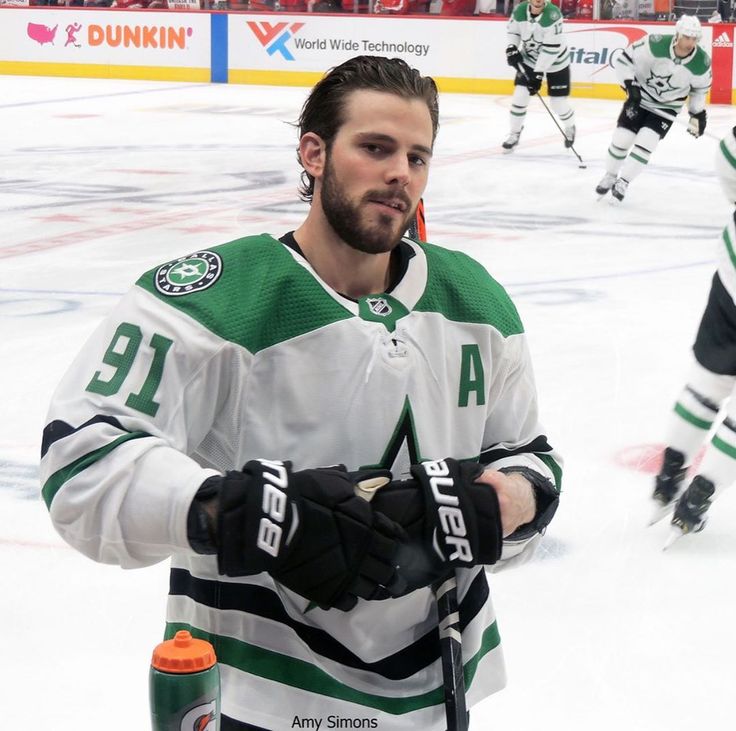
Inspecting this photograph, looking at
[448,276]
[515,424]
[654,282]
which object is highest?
[448,276]

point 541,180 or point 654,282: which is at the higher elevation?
point 654,282

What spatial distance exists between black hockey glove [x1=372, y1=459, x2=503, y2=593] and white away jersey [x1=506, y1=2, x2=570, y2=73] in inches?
320

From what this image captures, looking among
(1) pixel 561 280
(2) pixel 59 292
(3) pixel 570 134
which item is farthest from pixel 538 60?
(2) pixel 59 292

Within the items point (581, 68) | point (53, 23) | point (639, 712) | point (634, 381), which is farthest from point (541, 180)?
point (53, 23)

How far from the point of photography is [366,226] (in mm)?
1230

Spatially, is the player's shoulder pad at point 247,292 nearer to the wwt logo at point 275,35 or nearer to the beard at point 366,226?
the beard at point 366,226

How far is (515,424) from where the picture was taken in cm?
132

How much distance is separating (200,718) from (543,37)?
8.25 meters

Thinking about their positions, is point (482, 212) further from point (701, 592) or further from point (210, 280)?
point (210, 280)

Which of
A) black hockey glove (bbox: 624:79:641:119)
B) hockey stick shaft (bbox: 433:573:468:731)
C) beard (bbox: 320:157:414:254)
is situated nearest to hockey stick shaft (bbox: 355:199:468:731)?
hockey stick shaft (bbox: 433:573:468:731)

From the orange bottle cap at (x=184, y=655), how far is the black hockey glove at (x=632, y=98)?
21.0 feet

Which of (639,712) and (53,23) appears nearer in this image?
(639,712)

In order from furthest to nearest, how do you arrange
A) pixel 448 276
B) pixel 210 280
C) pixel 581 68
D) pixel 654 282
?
pixel 581 68
pixel 654 282
pixel 448 276
pixel 210 280

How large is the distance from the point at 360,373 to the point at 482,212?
19.0 feet
